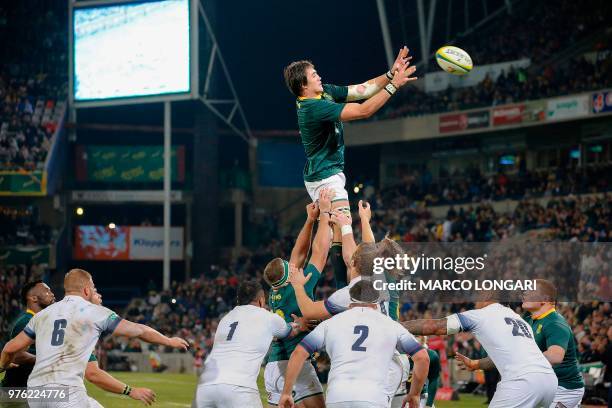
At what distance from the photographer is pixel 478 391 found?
23234 millimetres

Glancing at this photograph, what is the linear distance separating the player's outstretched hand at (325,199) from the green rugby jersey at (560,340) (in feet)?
8.57

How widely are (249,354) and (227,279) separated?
101ft

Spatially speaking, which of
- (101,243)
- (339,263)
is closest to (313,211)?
(339,263)

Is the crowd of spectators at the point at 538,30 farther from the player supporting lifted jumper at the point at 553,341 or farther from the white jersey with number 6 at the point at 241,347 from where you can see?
the white jersey with number 6 at the point at 241,347

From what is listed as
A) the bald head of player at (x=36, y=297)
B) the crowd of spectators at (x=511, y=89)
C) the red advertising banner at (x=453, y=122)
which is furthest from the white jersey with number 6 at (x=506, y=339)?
the red advertising banner at (x=453, y=122)

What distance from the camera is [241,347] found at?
9039mm

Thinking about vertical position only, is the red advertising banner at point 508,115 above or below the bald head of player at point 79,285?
above

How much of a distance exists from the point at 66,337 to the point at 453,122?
1354 inches

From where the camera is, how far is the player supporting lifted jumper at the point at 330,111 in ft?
31.4

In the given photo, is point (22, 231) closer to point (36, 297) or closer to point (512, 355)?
point (36, 297)

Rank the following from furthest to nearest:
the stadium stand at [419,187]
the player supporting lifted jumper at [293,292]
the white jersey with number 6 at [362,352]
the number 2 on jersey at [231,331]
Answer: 1. the stadium stand at [419,187]
2. the player supporting lifted jumper at [293,292]
3. the number 2 on jersey at [231,331]
4. the white jersey with number 6 at [362,352]

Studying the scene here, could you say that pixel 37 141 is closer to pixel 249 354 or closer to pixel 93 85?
pixel 93 85

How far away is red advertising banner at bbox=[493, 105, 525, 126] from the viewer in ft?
130

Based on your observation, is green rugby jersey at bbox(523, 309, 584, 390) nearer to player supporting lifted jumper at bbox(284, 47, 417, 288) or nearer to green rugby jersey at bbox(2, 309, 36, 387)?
player supporting lifted jumper at bbox(284, 47, 417, 288)
